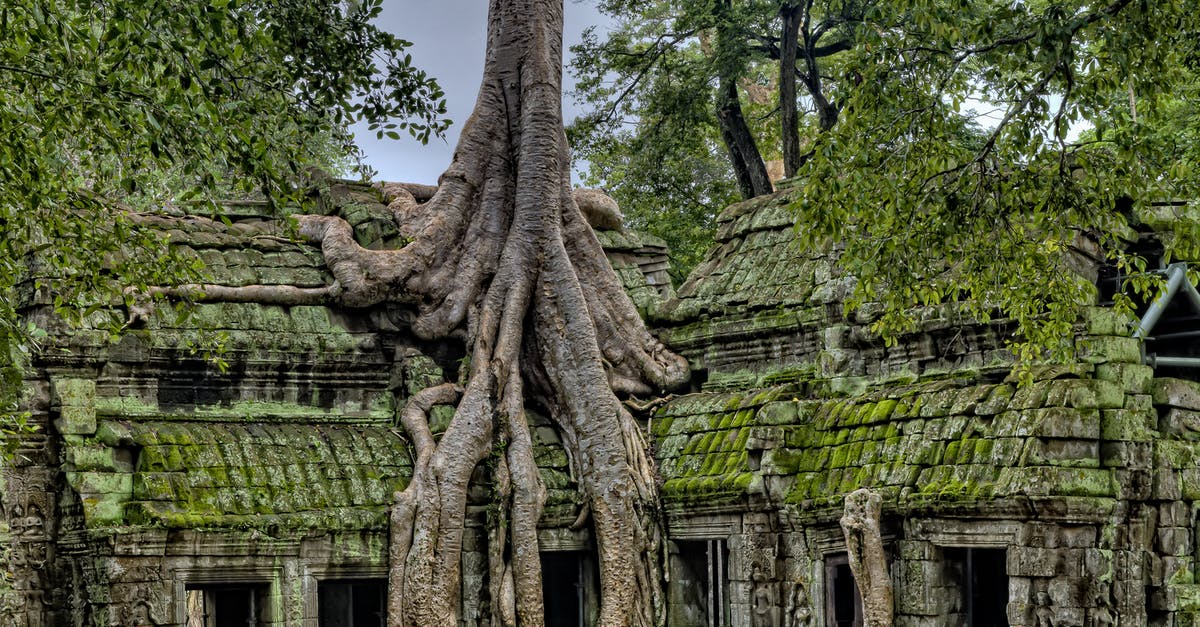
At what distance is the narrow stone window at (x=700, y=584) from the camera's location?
16188 mm

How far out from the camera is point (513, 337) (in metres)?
17.1

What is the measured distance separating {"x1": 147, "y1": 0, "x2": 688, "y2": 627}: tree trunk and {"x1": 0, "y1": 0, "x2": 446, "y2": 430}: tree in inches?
131

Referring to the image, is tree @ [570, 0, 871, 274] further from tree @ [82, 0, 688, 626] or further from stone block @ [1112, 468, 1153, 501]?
stone block @ [1112, 468, 1153, 501]

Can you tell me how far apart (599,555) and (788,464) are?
2.05 m

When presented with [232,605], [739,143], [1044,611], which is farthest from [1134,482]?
[739,143]

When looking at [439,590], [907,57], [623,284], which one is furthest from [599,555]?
[907,57]

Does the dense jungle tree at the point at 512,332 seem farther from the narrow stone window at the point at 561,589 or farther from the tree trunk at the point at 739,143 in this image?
the tree trunk at the point at 739,143

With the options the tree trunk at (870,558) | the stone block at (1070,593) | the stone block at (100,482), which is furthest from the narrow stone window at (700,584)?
the stone block at (100,482)

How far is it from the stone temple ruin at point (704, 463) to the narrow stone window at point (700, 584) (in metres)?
0.03

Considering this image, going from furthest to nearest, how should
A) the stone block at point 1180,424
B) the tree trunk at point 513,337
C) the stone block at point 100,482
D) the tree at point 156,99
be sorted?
the tree trunk at point 513,337 → the stone block at point 100,482 → the stone block at point 1180,424 → the tree at point 156,99

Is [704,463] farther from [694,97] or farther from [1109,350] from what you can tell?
[694,97]

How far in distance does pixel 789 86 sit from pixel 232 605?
1079 centimetres

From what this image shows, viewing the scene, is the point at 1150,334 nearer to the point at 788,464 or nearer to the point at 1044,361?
the point at 1044,361

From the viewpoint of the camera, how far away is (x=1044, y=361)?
13773 mm
